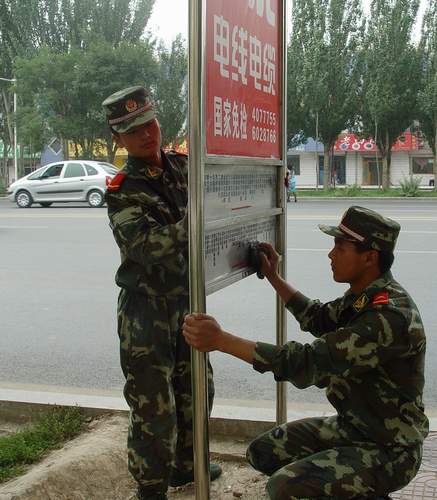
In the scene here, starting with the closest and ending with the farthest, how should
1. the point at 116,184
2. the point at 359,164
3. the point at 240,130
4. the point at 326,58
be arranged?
the point at 240,130 < the point at 116,184 < the point at 326,58 < the point at 359,164

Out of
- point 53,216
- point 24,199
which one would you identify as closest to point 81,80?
point 24,199

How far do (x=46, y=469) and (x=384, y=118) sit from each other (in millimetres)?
27012

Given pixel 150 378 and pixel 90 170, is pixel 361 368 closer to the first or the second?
pixel 150 378

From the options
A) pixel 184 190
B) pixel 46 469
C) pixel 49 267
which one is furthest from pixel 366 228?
pixel 49 267

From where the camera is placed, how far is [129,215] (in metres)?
2.35

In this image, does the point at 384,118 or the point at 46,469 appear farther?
the point at 384,118

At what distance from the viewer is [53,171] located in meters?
19.9

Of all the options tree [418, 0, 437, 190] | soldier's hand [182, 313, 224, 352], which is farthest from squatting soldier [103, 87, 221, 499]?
tree [418, 0, 437, 190]

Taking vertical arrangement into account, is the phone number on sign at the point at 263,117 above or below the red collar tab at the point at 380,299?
above

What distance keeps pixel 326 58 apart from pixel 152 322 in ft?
89.3

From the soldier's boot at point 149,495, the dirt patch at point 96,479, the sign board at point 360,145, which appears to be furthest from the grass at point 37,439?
the sign board at point 360,145

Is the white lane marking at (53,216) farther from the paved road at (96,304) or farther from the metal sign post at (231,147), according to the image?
the metal sign post at (231,147)

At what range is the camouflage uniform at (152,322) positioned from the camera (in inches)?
96.4

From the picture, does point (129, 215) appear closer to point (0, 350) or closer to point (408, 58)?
point (0, 350)
